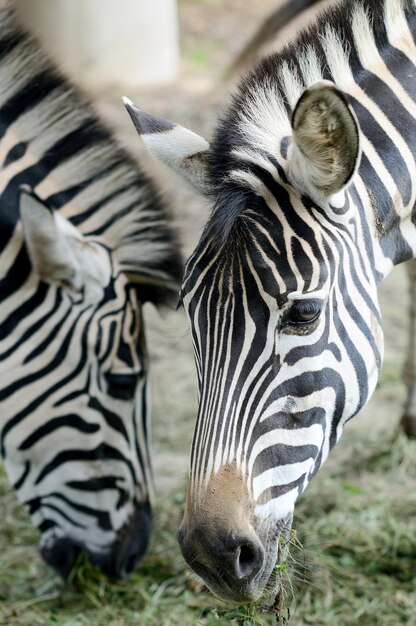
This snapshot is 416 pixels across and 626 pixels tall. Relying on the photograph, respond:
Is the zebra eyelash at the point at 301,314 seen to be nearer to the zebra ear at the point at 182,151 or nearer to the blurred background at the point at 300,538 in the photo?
the zebra ear at the point at 182,151

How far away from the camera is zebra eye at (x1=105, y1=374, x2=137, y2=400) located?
468cm

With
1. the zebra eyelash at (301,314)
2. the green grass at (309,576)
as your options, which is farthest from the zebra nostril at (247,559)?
the green grass at (309,576)

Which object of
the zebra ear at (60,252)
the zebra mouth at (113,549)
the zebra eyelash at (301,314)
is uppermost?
the zebra ear at (60,252)

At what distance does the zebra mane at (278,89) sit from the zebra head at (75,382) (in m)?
1.53

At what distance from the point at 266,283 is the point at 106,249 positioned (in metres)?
2.00

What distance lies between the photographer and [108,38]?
668 inches

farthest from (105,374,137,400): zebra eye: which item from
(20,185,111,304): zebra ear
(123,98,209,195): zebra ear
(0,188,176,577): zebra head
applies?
(123,98,209,195): zebra ear

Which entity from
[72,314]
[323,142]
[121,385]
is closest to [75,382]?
[121,385]

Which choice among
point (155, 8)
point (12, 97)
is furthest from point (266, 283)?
point (155, 8)

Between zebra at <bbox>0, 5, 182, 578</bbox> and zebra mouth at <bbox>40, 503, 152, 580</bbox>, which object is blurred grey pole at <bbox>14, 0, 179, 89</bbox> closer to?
zebra at <bbox>0, 5, 182, 578</bbox>

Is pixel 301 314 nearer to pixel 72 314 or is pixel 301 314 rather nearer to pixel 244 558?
pixel 244 558

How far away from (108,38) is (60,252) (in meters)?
13.5

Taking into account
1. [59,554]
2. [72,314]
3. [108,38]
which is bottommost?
[59,554]

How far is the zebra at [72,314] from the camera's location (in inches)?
184
